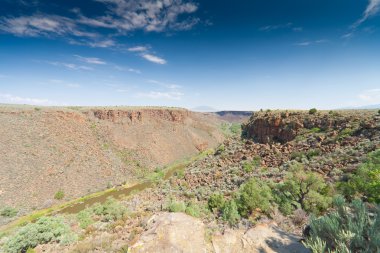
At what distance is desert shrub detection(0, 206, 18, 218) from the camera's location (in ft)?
103

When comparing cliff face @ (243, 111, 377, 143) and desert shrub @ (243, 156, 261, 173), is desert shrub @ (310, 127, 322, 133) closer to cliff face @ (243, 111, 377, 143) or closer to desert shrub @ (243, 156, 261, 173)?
cliff face @ (243, 111, 377, 143)

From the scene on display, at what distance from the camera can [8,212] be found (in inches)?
1253

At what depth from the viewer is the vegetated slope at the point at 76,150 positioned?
39.4m

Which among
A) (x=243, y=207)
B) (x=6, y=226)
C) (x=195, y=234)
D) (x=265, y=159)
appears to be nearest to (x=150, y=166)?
(x=6, y=226)

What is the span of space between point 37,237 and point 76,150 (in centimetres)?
4504

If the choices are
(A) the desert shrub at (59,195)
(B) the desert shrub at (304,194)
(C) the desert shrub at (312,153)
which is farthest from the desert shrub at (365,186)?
(A) the desert shrub at (59,195)

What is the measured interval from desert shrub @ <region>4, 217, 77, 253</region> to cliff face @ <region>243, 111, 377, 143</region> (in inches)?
1217

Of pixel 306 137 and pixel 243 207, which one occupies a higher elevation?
pixel 306 137

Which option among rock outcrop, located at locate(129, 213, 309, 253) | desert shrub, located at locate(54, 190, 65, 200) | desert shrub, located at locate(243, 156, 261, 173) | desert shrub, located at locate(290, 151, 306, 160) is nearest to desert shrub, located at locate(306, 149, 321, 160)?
desert shrub, located at locate(290, 151, 306, 160)

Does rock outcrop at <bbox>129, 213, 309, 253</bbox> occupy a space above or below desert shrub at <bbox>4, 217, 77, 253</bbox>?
above

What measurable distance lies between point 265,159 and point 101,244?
25.1 meters

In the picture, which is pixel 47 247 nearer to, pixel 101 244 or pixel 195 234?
pixel 101 244

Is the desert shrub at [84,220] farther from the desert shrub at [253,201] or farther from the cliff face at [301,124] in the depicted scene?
the cliff face at [301,124]

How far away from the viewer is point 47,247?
13.2m
